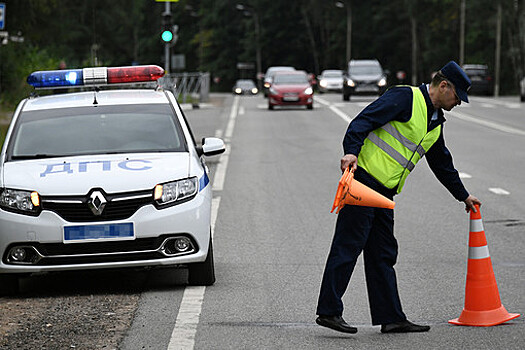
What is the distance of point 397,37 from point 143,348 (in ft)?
348

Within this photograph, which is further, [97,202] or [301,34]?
→ [301,34]

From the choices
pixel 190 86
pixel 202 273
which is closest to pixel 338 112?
pixel 190 86

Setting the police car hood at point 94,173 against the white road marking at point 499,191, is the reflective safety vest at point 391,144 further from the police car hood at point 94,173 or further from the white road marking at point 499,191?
the white road marking at point 499,191

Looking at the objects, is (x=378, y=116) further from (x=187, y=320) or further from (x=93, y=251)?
(x=93, y=251)

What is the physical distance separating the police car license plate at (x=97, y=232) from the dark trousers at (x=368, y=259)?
178 cm

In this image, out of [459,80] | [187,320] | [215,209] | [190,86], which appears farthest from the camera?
[190,86]

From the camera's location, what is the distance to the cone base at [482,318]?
698 cm

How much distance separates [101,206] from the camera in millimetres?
7930

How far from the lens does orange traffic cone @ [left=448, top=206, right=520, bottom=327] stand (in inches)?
276

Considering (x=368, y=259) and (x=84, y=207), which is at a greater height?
(x=84, y=207)

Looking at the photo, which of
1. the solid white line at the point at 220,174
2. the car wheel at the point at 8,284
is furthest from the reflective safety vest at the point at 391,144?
the solid white line at the point at 220,174

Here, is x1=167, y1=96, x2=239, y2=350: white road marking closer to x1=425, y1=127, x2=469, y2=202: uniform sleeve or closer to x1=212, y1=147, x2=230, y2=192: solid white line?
x1=425, y1=127, x2=469, y2=202: uniform sleeve

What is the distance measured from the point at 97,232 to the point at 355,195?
2.18 metres

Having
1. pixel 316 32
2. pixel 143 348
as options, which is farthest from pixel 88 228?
pixel 316 32
